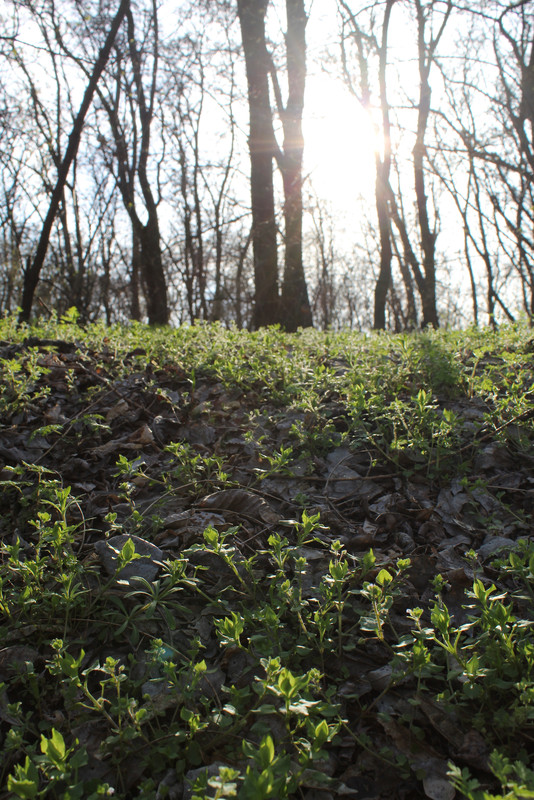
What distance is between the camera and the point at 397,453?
122 inches

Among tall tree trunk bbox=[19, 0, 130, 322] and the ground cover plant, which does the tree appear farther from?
the ground cover plant

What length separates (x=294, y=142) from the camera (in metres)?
11.1

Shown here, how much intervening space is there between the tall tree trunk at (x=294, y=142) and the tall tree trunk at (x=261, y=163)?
19.2 inches

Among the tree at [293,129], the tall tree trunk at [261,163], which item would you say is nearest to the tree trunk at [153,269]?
the tall tree trunk at [261,163]

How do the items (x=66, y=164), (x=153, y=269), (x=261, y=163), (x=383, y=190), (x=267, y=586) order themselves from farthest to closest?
(x=153, y=269)
(x=383, y=190)
(x=261, y=163)
(x=66, y=164)
(x=267, y=586)

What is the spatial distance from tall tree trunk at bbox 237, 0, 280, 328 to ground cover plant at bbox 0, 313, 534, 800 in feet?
17.6

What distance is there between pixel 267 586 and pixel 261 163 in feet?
28.5

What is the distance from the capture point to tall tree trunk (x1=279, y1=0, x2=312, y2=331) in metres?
9.75

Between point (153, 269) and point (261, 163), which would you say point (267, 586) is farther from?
point (153, 269)

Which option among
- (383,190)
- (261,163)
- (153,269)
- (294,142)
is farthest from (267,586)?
(294,142)

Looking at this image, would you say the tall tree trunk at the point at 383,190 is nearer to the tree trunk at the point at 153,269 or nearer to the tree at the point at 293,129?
the tree at the point at 293,129

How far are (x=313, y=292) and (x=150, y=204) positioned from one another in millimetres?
29331

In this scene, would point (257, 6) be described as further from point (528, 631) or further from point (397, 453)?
point (528, 631)

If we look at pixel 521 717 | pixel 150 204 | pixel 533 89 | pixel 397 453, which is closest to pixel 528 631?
pixel 521 717
